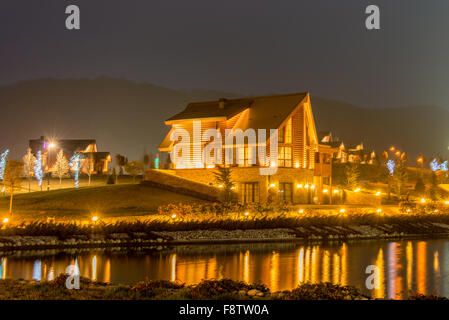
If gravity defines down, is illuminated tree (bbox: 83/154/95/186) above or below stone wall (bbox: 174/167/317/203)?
above

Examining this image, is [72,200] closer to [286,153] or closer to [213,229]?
[213,229]

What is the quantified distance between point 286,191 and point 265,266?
23135 mm

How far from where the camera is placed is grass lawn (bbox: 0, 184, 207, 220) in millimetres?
30531

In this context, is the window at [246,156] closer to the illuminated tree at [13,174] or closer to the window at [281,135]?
the window at [281,135]

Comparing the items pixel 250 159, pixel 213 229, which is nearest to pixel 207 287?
pixel 213 229

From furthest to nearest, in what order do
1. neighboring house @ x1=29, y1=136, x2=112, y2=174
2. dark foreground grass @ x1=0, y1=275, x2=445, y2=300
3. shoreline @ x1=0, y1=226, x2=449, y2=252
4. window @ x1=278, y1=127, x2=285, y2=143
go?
neighboring house @ x1=29, y1=136, x2=112, y2=174, window @ x1=278, y1=127, x2=285, y2=143, shoreline @ x1=0, y1=226, x2=449, y2=252, dark foreground grass @ x1=0, y1=275, x2=445, y2=300

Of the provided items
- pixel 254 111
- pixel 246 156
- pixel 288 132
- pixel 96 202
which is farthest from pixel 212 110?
pixel 96 202

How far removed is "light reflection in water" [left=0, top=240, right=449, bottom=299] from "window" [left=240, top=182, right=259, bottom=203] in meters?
15.8

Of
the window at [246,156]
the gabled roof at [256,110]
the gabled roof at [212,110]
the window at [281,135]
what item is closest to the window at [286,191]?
the window at [246,156]

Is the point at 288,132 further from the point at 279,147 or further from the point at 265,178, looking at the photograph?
the point at 265,178

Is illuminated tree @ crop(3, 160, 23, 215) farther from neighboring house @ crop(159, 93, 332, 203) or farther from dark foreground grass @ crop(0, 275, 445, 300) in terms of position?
dark foreground grass @ crop(0, 275, 445, 300)

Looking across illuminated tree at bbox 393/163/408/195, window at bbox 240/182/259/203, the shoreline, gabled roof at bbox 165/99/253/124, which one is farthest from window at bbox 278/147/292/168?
illuminated tree at bbox 393/163/408/195

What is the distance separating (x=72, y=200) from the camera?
34.5 metres

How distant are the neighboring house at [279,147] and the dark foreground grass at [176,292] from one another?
93.9ft
